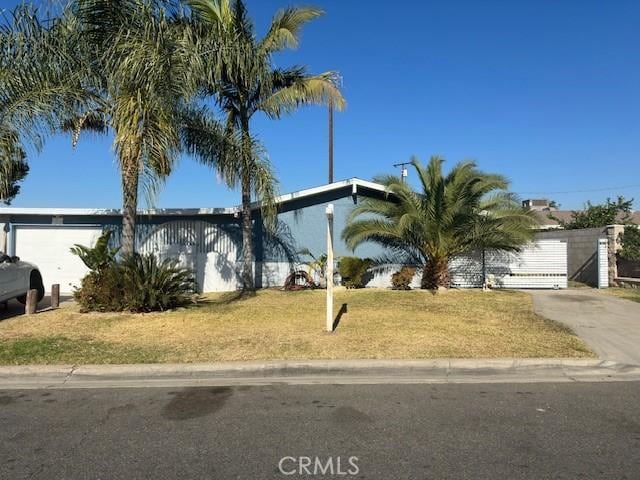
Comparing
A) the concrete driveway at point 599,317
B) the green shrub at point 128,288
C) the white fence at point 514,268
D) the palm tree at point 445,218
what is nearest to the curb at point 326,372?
the concrete driveway at point 599,317

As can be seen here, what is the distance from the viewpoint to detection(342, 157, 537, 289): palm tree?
1566 centimetres

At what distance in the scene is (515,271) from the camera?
1800 cm

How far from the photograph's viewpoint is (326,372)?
7.07 metres

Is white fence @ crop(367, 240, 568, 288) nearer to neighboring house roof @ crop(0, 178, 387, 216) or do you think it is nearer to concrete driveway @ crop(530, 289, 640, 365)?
concrete driveway @ crop(530, 289, 640, 365)

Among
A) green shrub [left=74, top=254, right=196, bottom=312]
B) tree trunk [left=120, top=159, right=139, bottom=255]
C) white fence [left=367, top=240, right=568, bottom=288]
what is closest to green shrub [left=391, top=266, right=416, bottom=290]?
white fence [left=367, top=240, right=568, bottom=288]

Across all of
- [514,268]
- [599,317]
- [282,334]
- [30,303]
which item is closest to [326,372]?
[282,334]

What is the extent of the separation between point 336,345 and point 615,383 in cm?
371

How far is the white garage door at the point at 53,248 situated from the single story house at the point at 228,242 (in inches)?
1.2

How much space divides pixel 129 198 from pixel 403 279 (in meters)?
8.73

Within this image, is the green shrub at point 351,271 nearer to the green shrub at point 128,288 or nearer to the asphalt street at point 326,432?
the green shrub at point 128,288

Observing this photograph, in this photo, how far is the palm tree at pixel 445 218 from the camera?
51.4ft

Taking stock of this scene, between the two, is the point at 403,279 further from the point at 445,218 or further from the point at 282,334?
the point at 282,334

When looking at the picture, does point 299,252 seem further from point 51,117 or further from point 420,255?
point 51,117

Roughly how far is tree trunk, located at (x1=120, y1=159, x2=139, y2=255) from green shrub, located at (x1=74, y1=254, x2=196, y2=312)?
457 mm
